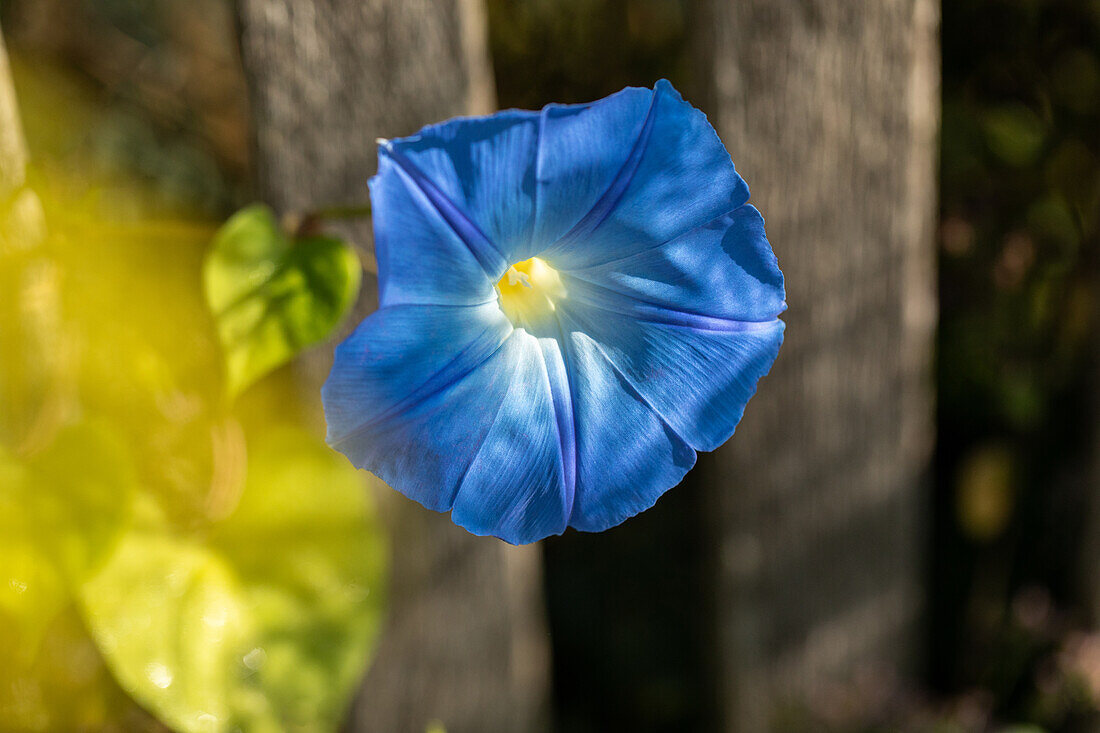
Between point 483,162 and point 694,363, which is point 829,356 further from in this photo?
point 483,162

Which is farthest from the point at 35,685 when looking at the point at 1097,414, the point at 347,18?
the point at 1097,414

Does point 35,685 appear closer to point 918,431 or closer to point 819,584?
point 819,584

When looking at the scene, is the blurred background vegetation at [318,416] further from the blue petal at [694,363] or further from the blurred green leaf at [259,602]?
the blue petal at [694,363]

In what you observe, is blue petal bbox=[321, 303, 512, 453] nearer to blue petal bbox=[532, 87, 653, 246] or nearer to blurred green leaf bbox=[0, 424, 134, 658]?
blue petal bbox=[532, 87, 653, 246]

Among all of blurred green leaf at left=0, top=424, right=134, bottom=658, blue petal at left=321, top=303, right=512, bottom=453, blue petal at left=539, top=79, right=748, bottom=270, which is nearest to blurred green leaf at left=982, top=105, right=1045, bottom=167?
blue petal at left=539, top=79, right=748, bottom=270

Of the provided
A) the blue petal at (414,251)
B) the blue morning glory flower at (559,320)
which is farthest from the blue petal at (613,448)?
the blue petal at (414,251)

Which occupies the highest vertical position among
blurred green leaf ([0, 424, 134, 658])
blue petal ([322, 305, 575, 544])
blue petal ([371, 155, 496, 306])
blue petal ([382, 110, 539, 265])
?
blue petal ([382, 110, 539, 265])
